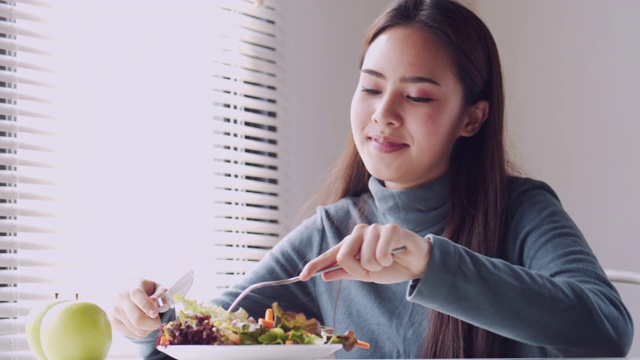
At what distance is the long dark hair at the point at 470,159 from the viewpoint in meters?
1.53

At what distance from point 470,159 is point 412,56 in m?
0.29

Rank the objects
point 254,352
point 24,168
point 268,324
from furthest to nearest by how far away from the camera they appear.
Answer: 1. point 24,168
2. point 268,324
3. point 254,352

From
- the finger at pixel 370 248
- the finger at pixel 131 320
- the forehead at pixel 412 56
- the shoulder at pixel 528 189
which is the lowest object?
the finger at pixel 131 320

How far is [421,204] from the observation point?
1693 millimetres

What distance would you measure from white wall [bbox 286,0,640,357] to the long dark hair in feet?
3.75

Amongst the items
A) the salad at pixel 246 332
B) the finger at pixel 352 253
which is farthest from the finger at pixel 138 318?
the finger at pixel 352 253

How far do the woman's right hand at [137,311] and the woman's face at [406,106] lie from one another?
53 cm

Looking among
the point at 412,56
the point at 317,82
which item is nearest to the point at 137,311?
the point at 412,56

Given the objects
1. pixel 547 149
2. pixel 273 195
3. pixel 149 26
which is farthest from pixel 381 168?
pixel 547 149

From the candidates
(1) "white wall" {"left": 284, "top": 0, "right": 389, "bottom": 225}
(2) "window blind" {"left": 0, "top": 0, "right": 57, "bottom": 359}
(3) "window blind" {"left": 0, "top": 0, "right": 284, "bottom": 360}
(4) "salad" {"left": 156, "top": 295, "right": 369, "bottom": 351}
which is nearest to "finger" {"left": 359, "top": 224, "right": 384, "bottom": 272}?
(4) "salad" {"left": 156, "top": 295, "right": 369, "bottom": 351}

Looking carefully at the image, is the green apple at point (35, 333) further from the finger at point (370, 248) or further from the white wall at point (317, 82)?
the white wall at point (317, 82)

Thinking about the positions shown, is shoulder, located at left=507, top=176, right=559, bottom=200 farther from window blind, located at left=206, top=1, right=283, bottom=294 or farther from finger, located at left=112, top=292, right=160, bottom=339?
window blind, located at left=206, top=1, right=283, bottom=294

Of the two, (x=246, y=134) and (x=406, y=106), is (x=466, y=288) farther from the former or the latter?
(x=246, y=134)

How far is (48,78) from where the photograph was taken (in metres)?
2.07
